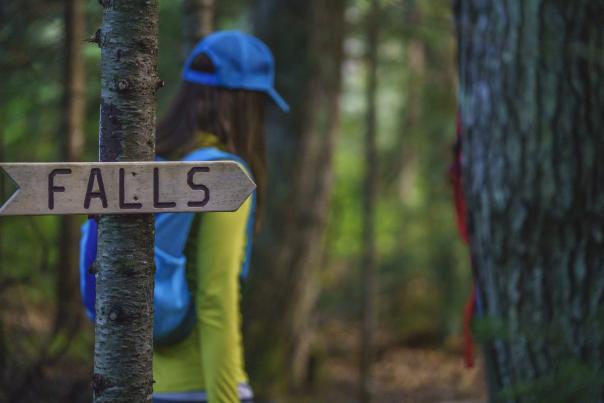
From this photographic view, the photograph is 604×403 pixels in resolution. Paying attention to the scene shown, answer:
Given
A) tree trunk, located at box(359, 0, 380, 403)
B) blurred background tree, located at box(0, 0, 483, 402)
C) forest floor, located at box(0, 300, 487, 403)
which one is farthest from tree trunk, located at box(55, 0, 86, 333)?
tree trunk, located at box(359, 0, 380, 403)

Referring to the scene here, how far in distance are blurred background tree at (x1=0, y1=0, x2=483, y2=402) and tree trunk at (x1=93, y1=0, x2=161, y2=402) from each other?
2871mm

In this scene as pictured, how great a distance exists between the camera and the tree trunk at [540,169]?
9.96ft

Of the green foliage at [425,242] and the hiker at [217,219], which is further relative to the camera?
the green foliage at [425,242]

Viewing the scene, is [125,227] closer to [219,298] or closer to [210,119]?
[219,298]

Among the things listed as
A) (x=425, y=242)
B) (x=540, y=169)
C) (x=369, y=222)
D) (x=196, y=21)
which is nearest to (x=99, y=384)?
(x=540, y=169)

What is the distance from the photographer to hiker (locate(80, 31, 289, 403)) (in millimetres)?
2424

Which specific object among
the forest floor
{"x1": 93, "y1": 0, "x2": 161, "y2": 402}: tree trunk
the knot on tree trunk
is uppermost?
{"x1": 93, "y1": 0, "x2": 161, "y2": 402}: tree trunk

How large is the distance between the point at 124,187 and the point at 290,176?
5865mm

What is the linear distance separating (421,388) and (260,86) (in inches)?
290

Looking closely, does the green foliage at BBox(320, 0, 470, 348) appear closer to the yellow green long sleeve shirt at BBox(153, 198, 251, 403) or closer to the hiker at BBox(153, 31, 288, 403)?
the hiker at BBox(153, 31, 288, 403)

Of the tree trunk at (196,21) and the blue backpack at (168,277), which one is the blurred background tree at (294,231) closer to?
the tree trunk at (196,21)

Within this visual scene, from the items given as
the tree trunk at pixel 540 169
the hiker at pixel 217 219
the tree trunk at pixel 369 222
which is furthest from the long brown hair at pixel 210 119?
the tree trunk at pixel 369 222

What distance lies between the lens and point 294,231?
7.68 m

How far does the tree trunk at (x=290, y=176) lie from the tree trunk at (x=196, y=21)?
2729mm
